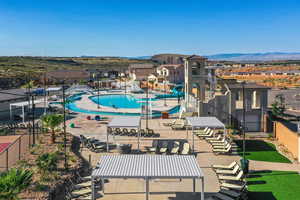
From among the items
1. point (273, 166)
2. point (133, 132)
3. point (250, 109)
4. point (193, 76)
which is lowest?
point (273, 166)

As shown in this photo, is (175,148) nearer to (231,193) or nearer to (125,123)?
(125,123)

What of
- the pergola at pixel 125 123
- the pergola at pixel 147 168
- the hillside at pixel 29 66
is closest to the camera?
the pergola at pixel 147 168

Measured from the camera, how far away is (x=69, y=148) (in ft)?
64.6

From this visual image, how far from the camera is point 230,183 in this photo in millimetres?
13781

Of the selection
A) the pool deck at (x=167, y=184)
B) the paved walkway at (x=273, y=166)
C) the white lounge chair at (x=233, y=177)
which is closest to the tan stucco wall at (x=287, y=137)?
the paved walkway at (x=273, y=166)

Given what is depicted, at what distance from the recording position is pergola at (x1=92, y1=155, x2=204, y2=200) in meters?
11.1

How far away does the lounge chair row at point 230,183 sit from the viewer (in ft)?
40.0

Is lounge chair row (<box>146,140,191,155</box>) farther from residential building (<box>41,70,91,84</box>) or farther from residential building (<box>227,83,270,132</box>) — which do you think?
residential building (<box>41,70,91,84</box>)

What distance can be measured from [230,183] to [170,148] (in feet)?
20.4

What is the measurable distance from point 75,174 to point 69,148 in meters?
4.98

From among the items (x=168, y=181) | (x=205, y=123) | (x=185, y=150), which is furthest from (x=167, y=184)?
(x=205, y=123)

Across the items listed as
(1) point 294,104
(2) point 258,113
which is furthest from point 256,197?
(1) point 294,104

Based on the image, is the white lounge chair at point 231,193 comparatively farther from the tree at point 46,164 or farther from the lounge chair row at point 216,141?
the tree at point 46,164

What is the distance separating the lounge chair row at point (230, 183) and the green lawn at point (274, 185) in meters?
0.66
